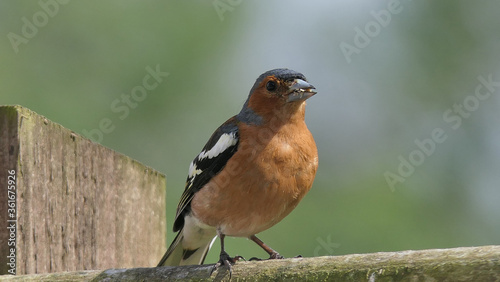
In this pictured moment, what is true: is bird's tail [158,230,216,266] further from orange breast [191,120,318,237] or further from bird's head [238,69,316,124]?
bird's head [238,69,316,124]

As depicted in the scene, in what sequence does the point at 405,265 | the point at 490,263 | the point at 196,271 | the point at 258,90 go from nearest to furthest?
the point at 490,263 < the point at 405,265 < the point at 196,271 < the point at 258,90

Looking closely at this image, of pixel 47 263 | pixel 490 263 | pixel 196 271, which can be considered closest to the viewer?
pixel 490 263

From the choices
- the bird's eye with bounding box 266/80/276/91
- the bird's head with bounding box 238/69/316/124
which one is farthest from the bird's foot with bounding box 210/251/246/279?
the bird's eye with bounding box 266/80/276/91

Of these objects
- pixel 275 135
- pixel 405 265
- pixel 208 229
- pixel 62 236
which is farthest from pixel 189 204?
pixel 405 265

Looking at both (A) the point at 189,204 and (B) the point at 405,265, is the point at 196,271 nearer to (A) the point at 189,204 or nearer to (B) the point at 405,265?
(B) the point at 405,265

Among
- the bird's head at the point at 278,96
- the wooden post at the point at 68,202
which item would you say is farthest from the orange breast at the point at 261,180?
the wooden post at the point at 68,202

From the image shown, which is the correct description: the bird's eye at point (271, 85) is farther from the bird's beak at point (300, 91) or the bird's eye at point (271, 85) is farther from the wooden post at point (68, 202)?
the wooden post at point (68, 202)

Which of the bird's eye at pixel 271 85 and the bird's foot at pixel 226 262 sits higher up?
the bird's eye at pixel 271 85
